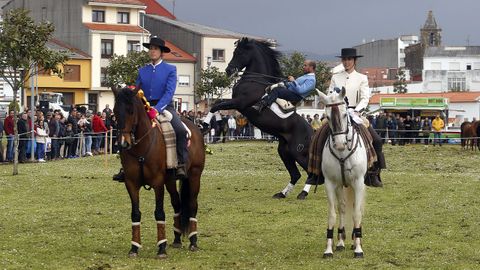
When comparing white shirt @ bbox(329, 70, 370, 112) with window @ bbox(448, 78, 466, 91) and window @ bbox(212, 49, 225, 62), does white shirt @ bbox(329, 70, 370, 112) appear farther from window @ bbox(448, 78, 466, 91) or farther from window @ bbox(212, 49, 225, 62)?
window @ bbox(448, 78, 466, 91)

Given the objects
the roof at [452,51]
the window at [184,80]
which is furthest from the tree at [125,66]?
the roof at [452,51]

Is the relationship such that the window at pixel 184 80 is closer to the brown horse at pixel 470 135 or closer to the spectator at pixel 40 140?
the brown horse at pixel 470 135

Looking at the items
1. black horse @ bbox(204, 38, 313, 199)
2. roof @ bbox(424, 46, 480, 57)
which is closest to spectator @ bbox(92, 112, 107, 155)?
black horse @ bbox(204, 38, 313, 199)

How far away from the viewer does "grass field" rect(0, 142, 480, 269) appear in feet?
46.2

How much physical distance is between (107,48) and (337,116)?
80337 millimetres

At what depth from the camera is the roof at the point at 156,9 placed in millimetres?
129625

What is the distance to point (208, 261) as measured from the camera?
46.2 feet

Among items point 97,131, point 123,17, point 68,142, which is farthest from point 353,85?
point 123,17

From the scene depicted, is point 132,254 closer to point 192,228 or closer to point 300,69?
point 192,228

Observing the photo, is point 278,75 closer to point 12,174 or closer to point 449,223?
point 449,223

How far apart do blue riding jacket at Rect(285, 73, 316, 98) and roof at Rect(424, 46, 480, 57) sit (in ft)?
460

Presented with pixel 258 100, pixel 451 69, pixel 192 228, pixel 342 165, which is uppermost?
pixel 451 69

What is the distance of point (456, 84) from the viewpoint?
5379 inches

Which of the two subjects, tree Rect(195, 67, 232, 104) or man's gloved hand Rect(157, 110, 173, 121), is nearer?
man's gloved hand Rect(157, 110, 173, 121)
